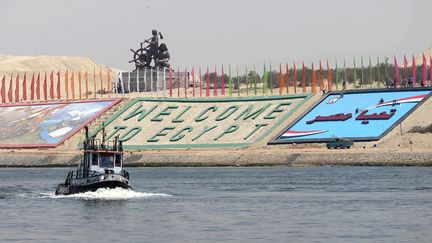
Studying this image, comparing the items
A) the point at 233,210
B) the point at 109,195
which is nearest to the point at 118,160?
the point at 109,195

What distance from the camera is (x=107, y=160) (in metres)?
96.9

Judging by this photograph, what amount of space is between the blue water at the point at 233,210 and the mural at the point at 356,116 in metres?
32.2

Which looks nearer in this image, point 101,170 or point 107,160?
point 101,170

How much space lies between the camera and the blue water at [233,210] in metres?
68.9

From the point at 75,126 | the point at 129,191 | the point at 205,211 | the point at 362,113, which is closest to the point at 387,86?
the point at 362,113

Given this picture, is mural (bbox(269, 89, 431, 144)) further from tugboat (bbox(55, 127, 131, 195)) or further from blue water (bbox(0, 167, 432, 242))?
tugboat (bbox(55, 127, 131, 195))

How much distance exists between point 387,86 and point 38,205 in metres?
92.6

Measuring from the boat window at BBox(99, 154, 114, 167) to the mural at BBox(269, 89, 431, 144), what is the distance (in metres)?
66.7

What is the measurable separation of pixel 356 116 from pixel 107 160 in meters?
74.1

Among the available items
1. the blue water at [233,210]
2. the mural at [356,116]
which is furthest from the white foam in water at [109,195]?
the mural at [356,116]

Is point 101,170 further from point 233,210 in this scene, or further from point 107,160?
point 233,210

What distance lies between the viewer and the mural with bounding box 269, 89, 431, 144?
160875mm

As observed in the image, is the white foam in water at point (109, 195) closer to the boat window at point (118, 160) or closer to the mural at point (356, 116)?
the boat window at point (118, 160)

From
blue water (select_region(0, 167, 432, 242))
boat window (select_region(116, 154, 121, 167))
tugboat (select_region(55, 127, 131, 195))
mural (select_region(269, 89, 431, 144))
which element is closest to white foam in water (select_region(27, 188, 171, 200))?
blue water (select_region(0, 167, 432, 242))
